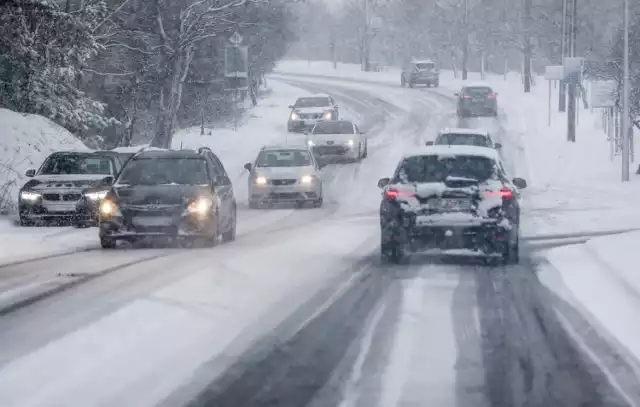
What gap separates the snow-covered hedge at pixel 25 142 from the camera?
32384 mm

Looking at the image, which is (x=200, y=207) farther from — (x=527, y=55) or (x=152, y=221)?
(x=527, y=55)

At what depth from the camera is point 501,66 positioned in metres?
127

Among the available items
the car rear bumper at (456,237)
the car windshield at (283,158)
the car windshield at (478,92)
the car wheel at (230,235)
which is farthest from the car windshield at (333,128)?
the car rear bumper at (456,237)

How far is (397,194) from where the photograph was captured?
53.9 feet

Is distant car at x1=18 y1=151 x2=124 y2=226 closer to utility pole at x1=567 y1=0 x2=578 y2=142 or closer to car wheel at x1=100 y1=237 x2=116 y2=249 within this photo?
car wheel at x1=100 y1=237 x2=116 y2=249

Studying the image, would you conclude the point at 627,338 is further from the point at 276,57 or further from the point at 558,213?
the point at 276,57

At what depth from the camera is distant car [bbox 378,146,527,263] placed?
53.3ft

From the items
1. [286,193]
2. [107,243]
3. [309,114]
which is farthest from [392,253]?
[309,114]

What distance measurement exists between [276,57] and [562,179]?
3455 cm

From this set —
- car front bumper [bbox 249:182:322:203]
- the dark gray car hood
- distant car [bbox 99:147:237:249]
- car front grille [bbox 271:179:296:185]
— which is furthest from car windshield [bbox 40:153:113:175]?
the dark gray car hood

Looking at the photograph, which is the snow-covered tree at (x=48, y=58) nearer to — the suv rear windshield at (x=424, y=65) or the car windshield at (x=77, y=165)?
the car windshield at (x=77, y=165)

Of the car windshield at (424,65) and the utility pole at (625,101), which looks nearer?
the utility pole at (625,101)

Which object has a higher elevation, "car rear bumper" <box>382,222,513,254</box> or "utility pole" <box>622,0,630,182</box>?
"utility pole" <box>622,0,630,182</box>

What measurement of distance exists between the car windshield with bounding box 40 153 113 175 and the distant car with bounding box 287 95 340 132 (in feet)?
87.3
